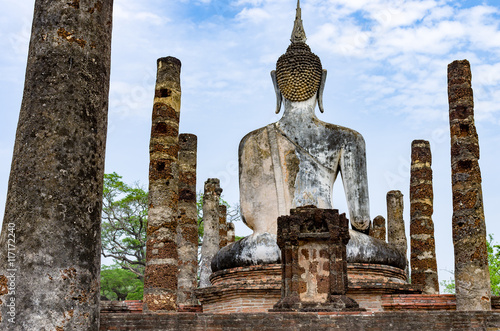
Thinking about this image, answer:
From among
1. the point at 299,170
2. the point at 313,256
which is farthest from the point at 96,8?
the point at 299,170

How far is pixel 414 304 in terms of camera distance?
913 centimetres

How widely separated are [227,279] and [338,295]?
277 cm

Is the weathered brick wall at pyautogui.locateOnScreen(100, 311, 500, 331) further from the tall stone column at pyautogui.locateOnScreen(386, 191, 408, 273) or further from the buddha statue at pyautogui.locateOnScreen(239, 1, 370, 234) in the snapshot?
the tall stone column at pyautogui.locateOnScreen(386, 191, 408, 273)

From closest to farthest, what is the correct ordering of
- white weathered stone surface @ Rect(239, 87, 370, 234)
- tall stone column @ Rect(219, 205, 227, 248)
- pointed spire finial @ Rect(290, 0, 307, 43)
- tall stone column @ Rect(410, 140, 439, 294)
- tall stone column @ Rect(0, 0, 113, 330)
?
tall stone column @ Rect(0, 0, 113, 330), white weathered stone surface @ Rect(239, 87, 370, 234), pointed spire finial @ Rect(290, 0, 307, 43), tall stone column @ Rect(410, 140, 439, 294), tall stone column @ Rect(219, 205, 227, 248)

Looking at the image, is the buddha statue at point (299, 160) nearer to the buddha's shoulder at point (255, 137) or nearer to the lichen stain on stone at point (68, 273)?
the buddha's shoulder at point (255, 137)

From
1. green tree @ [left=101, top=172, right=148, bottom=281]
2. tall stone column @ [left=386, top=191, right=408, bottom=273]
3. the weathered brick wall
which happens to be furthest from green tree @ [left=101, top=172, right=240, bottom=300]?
the weathered brick wall

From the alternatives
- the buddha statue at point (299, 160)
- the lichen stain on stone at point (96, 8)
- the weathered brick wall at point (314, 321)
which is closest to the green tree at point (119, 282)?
the buddha statue at point (299, 160)

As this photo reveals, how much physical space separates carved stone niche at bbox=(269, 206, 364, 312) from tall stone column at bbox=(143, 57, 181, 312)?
354cm

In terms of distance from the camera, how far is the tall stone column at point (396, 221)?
18.0m

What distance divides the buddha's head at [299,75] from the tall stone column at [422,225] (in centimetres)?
463

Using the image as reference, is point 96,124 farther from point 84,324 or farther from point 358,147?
point 358,147

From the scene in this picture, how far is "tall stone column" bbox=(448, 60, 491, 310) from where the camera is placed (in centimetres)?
1034

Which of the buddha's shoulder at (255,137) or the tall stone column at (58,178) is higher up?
the buddha's shoulder at (255,137)

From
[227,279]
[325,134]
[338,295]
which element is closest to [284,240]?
[338,295]
